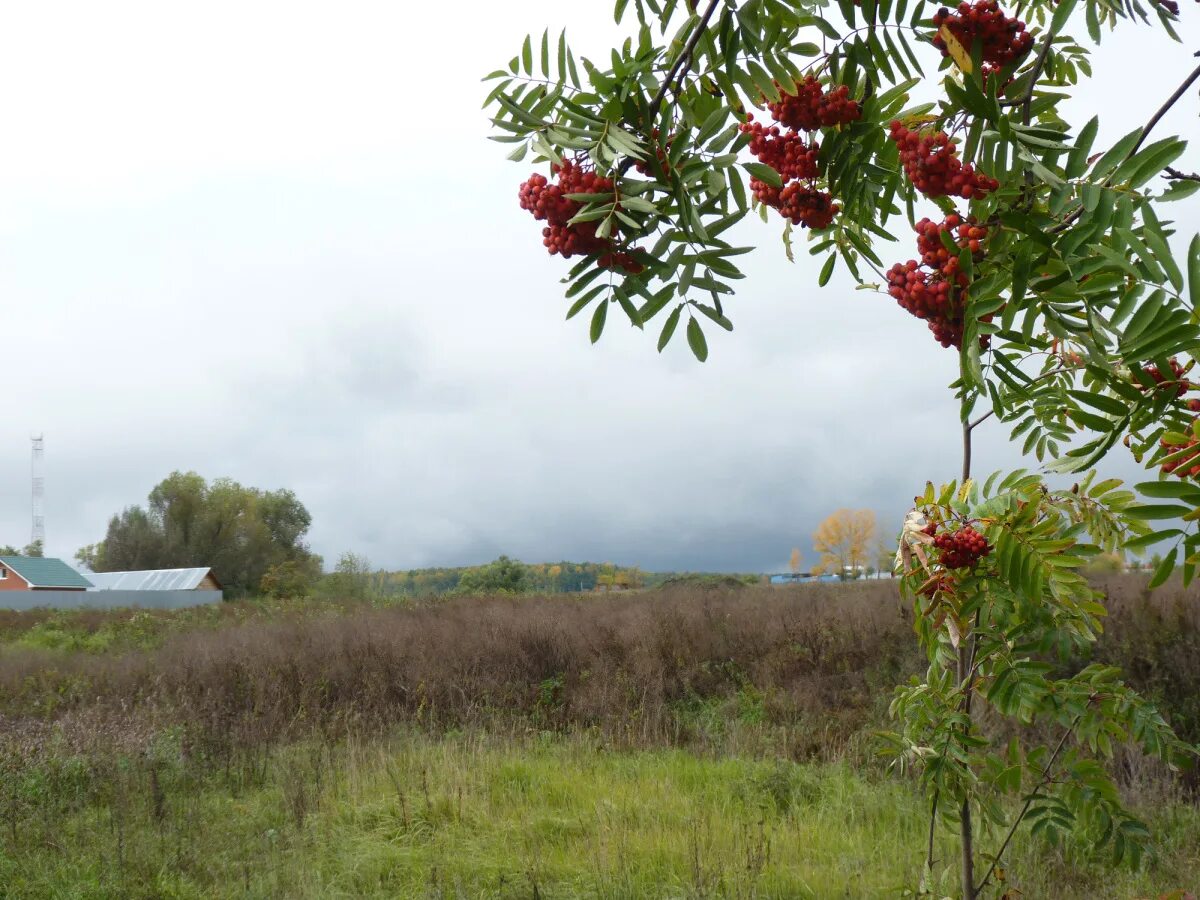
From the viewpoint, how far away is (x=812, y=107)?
1.49m

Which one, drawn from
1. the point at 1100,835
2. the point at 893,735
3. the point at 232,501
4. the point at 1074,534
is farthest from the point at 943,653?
the point at 232,501

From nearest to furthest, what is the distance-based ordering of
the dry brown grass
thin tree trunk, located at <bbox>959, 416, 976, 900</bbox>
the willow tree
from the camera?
the willow tree → thin tree trunk, located at <bbox>959, 416, 976, 900</bbox> → the dry brown grass

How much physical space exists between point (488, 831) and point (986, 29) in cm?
420

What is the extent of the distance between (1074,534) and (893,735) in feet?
2.25

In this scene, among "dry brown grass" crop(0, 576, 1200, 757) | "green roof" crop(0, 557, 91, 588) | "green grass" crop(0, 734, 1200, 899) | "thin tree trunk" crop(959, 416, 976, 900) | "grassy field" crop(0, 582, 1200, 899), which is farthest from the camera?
"green roof" crop(0, 557, 91, 588)

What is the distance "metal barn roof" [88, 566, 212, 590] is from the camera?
33.5 meters

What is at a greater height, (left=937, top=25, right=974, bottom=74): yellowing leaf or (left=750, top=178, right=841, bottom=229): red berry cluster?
(left=937, top=25, right=974, bottom=74): yellowing leaf

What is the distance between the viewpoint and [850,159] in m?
1.57

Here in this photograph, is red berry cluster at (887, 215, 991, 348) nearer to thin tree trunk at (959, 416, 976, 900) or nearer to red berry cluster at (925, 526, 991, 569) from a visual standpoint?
red berry cluster at (925, 526, 991, 569)

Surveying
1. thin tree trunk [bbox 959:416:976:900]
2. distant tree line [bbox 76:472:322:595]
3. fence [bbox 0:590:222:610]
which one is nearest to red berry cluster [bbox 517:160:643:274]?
thin tree trunk [bbox 959:416:976:900]

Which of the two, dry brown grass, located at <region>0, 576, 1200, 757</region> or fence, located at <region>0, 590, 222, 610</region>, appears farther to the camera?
fence, located at <region>0, 590, 222, 610</region>

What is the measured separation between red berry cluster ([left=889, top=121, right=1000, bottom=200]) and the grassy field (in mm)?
2316

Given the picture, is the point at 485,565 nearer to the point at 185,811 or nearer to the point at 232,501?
the point at 185,811

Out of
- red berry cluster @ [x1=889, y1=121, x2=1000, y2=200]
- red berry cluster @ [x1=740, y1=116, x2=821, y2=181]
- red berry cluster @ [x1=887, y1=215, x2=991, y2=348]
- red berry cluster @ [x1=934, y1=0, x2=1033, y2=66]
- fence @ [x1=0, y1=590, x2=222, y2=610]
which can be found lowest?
fence @ [x1=0, y1=590, x2=222, y2=610]
